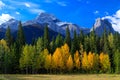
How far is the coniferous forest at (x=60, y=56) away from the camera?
124781 millimetres

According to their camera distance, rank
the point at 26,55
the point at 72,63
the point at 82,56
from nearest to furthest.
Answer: the point at 26,55 < the point at 72,63 < the point at 82,56

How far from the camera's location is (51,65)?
131 metres

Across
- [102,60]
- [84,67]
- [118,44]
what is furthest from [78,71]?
[118,44]

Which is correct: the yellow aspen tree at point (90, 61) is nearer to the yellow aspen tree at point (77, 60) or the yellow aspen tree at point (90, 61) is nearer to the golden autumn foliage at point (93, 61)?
the golden autumn foliage at point (93, 61)

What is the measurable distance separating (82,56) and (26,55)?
33535 mm

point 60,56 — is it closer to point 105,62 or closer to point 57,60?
point 57,60

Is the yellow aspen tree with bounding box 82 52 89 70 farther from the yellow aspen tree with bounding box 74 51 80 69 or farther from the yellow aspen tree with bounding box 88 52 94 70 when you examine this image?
the yellow aspen tree with bounding box 74 51 80 69

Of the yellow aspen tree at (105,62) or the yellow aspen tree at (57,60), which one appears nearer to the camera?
the yellow aspen tree at (57,60)

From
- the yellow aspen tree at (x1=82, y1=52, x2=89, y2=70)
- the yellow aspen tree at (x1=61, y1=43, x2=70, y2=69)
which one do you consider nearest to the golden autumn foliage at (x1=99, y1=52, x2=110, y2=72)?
the yellow aspen tree at (x1=82, y1=52, x2=89, y2=70)

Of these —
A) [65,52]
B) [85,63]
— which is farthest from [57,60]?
[85,63]

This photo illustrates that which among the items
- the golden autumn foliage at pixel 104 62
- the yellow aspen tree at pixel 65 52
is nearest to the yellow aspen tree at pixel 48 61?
the yellow aspen tree at pixel 65 52

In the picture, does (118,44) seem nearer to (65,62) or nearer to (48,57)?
(65,62)

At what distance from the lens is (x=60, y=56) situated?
135125mm

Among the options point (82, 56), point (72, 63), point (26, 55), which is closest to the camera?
point (26, 55)
